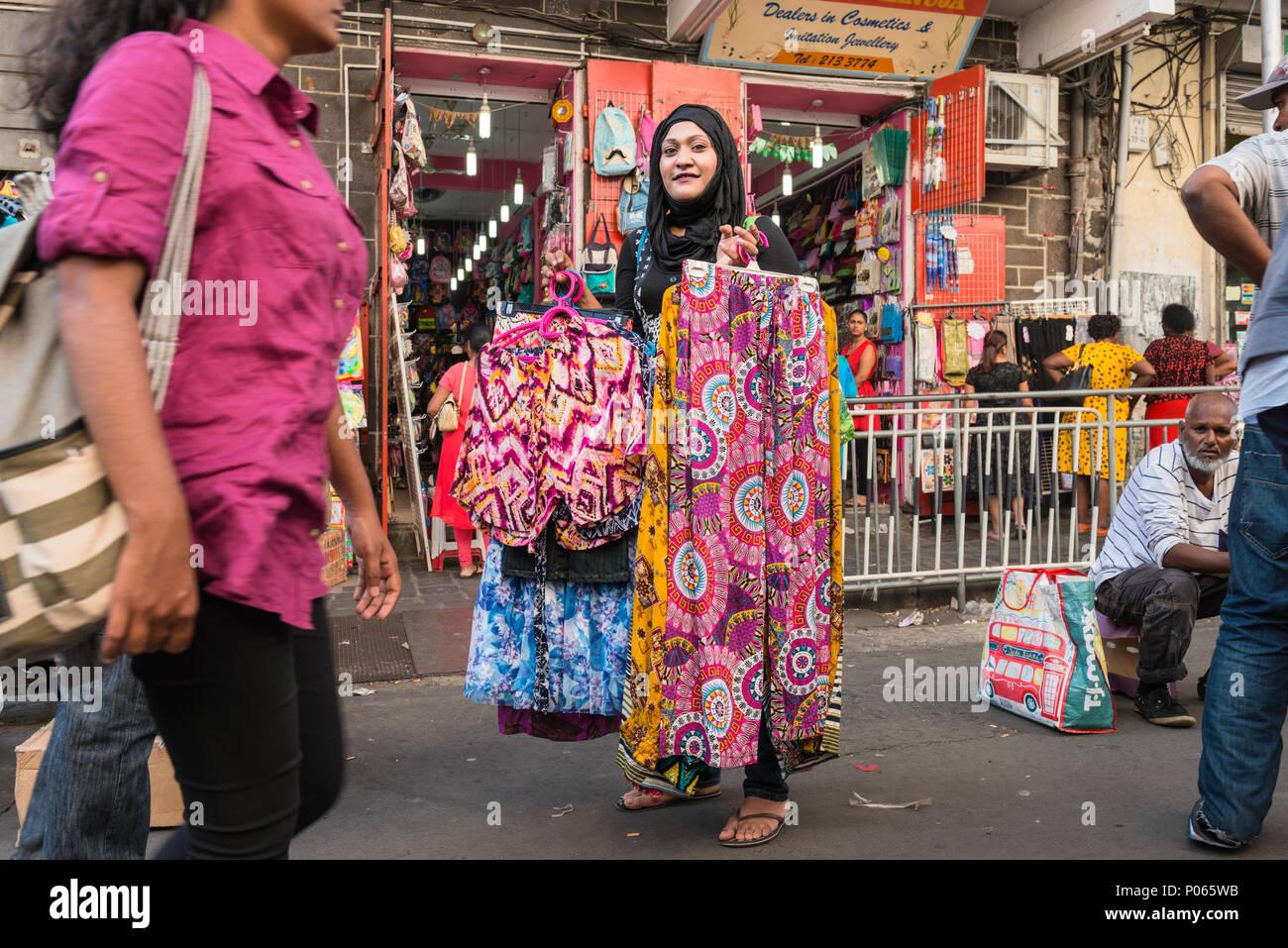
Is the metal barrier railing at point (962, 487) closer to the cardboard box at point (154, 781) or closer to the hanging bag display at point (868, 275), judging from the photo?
the hanging bag display at point (868, 275)

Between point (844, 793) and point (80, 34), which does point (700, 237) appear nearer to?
point (844, 793)

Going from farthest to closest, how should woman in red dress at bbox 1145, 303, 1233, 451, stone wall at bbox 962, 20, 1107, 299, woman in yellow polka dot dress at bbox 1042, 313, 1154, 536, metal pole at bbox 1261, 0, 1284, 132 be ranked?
stone wall at bbox 962, 20, 1107, 299 < woman in red dress at bbox 1145, 303, 1233, 451 < woman in yellow polka dot dress at bbox 1042, 313, 1154, 536 < metal pole at bbox 1261, 0, 1284, 132

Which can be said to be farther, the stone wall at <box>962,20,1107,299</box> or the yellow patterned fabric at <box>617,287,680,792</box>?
the stone wall at <box>962,20,1107,299</box>

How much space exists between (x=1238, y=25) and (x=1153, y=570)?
28.3 feet

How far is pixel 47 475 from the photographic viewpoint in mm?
1186

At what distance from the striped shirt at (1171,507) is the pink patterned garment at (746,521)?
75.8 inches

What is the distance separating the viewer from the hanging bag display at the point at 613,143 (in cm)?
820

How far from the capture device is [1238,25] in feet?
34.0

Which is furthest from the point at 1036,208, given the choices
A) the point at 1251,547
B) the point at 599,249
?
the point at 1251,547

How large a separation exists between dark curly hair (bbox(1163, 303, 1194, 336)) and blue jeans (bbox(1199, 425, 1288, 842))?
20.6ft

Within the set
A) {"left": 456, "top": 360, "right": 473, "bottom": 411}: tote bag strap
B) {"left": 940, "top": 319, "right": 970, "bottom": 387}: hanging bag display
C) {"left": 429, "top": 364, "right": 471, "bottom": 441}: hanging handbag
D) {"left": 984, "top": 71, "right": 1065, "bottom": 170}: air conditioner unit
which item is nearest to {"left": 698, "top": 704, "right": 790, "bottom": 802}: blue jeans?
{"left": 429, "top": 364, "right": 471, "bottom": 441}: hanging handbag

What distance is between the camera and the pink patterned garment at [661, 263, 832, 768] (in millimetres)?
2934

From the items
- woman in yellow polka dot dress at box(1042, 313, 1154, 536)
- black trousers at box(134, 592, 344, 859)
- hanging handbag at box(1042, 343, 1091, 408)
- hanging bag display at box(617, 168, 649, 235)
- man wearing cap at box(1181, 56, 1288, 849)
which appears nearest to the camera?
black trousers at box(134, 592, 344, 859)

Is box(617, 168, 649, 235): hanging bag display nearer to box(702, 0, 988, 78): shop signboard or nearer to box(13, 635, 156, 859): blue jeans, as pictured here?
box(702, 0, 988, 78): shop signboard
